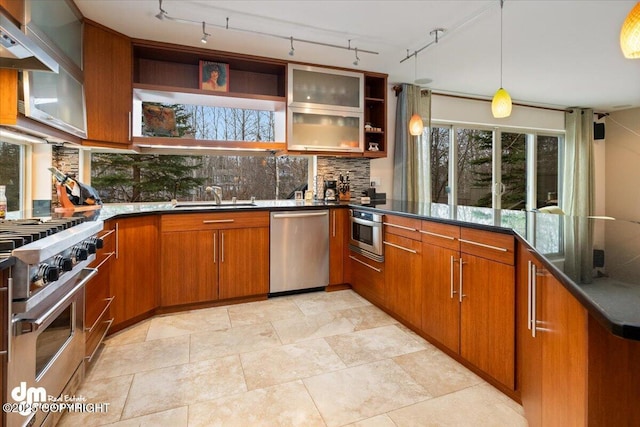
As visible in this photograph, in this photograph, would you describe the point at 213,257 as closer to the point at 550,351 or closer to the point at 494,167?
the point at 550,351

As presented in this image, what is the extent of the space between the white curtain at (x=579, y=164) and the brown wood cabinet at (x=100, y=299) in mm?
6590

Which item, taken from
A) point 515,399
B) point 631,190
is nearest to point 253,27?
point 515,399

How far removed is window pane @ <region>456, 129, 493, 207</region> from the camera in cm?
504

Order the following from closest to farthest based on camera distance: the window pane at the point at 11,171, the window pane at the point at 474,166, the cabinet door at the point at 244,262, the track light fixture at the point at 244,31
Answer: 1. the window pane at the point at 11,171
2. the track light fixture at the point at 244,31
3. the cabinet door at the point at 244,262
4. the window pane at the point at 474,166

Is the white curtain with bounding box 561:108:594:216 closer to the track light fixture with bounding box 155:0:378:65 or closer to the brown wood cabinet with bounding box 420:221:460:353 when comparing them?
the track light fixture with bounding box 155:0:378:65

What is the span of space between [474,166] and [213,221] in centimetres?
410

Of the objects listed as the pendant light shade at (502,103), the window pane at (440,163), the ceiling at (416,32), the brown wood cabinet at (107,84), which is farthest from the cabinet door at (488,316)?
the window pane at (440,163)

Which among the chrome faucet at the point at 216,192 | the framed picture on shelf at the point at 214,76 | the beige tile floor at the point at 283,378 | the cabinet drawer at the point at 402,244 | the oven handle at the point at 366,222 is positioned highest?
the framed picture on shelf at the point at 214,76

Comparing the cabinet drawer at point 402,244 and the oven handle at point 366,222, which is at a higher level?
the oven handle at point 366,222

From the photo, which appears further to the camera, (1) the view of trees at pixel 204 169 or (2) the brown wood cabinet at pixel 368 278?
(1) the view of trees at pixel 204 169

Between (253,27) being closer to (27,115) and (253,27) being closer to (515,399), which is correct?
(27,115)

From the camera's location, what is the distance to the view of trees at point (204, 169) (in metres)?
3.23

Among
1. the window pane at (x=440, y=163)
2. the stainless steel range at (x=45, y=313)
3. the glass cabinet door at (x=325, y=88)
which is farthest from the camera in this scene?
the window pane at (x=440, y=163)

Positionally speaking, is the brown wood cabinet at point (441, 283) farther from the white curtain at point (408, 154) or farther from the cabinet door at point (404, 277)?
the white curtain at point (408, 154)
